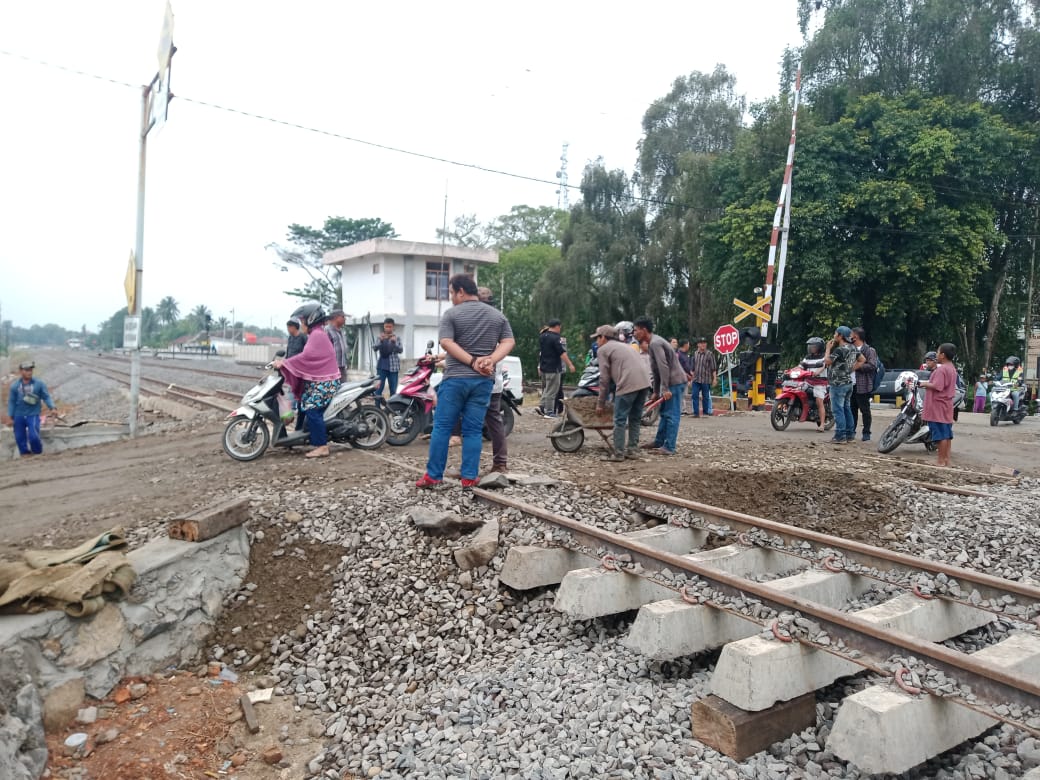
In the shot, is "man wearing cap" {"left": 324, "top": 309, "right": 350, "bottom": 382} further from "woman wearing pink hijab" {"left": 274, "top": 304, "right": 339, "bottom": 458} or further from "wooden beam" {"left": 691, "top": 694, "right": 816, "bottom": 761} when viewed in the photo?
"wooden beam" {"left": 691, "top": 694, "right": 816, "bottom": 761}

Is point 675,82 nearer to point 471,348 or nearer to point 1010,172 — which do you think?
point 1010,172

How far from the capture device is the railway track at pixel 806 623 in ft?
9.09

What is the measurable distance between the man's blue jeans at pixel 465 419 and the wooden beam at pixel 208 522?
157cm

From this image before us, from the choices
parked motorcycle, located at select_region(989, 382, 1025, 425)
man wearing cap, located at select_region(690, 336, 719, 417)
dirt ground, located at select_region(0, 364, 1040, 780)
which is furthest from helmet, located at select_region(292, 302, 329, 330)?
parked motorcycle, located at select_region(989, 382, 1025, 425)

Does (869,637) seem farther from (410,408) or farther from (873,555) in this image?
(410,408)

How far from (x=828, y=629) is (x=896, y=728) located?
773 millimetres

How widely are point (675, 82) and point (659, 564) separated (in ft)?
106

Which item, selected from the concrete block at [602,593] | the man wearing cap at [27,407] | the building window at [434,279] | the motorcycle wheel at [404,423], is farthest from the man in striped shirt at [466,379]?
the building window at [434,279]

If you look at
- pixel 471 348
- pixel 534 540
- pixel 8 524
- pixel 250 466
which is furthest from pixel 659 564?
pixel 8 524

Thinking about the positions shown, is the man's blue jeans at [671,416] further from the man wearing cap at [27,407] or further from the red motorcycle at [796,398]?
the man wearing cap at [27,407]

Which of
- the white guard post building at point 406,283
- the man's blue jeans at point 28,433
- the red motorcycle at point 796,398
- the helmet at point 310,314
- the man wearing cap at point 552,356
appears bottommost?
the man's blue jeans at point 28,433

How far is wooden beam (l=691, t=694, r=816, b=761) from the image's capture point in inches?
114

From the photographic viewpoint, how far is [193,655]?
171 inches

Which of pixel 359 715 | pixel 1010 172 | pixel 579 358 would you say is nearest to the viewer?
pixel 359 715
